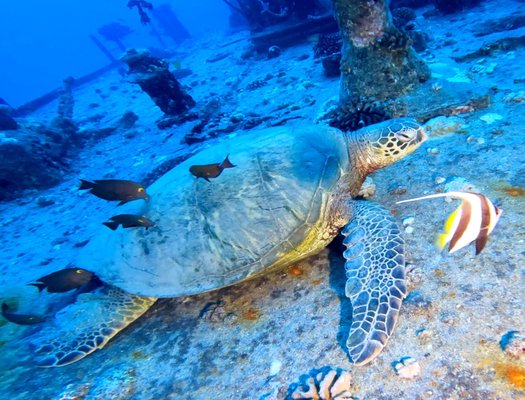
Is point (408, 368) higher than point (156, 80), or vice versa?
point (156, 80)

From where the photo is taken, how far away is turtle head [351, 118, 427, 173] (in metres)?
2.96

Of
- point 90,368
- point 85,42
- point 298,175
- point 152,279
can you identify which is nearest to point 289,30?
point 298,175

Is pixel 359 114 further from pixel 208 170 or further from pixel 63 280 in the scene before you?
pixel 63 280

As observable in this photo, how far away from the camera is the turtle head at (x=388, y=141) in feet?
9.71

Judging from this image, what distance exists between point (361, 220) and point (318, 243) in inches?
17.3

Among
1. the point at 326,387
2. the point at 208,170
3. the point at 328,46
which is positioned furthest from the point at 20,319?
the point at 328,46

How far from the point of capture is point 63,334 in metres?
2.74

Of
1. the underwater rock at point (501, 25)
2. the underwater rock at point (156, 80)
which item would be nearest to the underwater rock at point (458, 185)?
the underwater rock at point (501, 25)

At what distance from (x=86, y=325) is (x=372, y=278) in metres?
2.65

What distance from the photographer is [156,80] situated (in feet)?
25.3

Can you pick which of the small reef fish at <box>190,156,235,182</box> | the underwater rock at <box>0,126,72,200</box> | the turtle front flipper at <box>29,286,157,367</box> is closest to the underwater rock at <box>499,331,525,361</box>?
the small reef fish at <box>190,156,235,182</box>

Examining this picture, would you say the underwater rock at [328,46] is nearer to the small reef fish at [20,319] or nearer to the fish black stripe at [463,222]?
the fish black stripe at [463,222]

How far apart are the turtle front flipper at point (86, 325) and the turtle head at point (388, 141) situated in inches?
106

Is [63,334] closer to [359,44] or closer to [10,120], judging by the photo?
[359,44]
